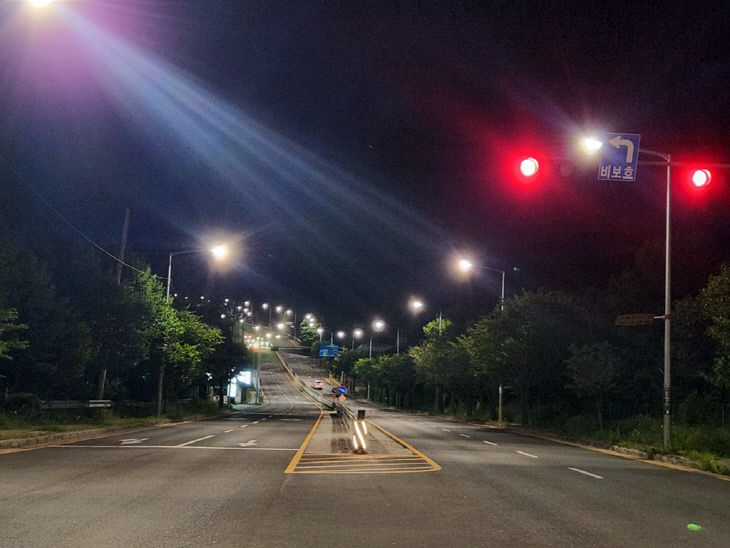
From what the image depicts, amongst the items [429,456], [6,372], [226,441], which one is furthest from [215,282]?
[429,456]

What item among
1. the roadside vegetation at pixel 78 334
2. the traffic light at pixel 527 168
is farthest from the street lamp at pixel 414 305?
the traffic light at pixel 527 168

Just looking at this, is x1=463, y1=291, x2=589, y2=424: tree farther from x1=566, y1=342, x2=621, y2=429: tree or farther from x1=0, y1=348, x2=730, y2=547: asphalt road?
x1=0, y1=348, x2=730, y2=547: asphalt road

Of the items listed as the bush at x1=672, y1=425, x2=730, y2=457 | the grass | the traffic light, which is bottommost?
the grass

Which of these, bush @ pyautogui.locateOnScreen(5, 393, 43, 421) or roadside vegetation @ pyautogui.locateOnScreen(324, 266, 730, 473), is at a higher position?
roadside vegetation @ pyautogui.locateOnScreen(324, 266, 730, 473)

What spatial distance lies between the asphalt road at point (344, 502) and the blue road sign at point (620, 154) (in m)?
5.37

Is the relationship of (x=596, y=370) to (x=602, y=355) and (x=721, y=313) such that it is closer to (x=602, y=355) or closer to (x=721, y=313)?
(x=602, y=355)

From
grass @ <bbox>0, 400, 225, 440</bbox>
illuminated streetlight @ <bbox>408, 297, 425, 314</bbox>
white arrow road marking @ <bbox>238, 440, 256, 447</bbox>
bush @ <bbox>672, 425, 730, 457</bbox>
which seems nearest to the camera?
bush @ <bbox>672, 425, 730, 457</bbox>

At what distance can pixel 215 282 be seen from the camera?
326ft

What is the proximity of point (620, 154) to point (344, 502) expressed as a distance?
7.31 meters

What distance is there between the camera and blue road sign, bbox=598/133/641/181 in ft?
41.4

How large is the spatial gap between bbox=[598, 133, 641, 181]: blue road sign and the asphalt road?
17.6 ft

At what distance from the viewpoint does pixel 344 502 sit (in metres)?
10.8

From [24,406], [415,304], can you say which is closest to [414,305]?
[415,304]

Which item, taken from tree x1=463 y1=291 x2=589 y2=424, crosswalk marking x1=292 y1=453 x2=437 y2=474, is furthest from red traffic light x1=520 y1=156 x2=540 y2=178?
tree x1=463 y1=291 x2=589 y2=424
